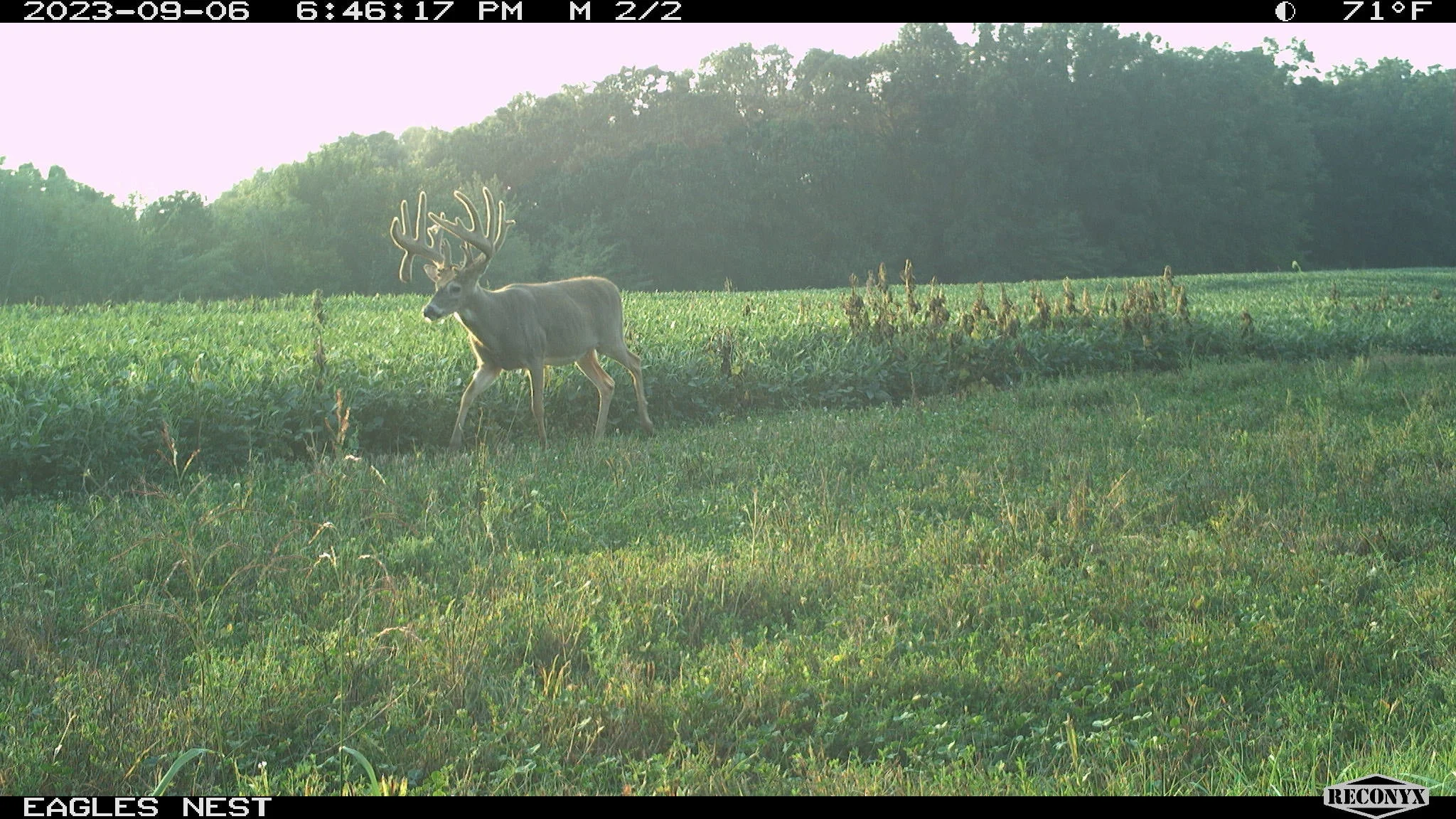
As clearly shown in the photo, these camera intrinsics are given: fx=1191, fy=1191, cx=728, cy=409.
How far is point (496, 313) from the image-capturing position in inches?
403

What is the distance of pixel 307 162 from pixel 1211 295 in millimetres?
35113

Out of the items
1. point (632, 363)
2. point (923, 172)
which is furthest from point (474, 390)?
point (923, 172)

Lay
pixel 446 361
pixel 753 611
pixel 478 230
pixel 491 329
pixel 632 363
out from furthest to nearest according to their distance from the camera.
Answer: pixel 446 361
pixel 632 363
pixel 478 230
pixel 491 329
pixel 753 611

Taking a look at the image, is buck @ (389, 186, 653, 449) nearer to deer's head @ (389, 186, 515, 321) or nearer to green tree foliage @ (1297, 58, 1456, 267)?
deer's head @ (389, 186, 515, 321)

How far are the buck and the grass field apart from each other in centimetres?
69

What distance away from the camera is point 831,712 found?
14.0 ft

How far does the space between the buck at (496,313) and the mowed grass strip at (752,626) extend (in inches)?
68.8

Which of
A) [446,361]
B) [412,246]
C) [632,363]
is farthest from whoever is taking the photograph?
[446,361]

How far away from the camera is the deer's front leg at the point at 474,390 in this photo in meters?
9.94

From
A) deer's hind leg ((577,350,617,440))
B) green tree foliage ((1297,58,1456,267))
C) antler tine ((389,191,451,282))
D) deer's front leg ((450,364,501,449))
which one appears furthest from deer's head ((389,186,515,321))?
green tree foliage ((1297,58,1456,267))

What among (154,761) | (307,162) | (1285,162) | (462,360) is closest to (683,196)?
(307,162)

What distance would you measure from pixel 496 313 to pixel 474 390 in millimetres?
686

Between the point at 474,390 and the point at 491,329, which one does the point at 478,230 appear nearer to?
the point at 491,329
